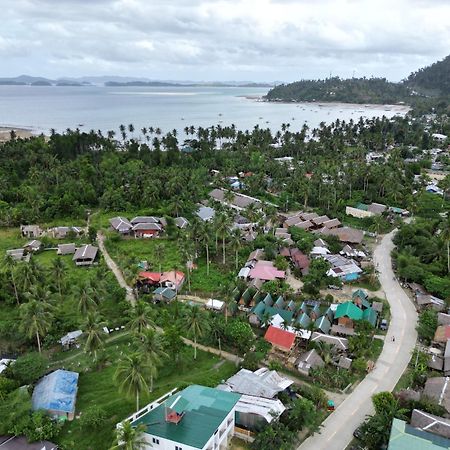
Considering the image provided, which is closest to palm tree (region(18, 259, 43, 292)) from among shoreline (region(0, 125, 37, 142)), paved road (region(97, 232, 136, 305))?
paved road (region(97, 232, 136, 305))

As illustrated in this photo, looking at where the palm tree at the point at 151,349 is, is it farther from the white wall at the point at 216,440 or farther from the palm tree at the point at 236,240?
the palm tree at the point at 236,240

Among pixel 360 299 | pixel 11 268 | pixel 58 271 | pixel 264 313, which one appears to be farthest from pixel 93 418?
pixel 360 299

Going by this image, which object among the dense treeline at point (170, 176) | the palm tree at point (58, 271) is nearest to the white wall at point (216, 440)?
the palm tree at point (58, 271)

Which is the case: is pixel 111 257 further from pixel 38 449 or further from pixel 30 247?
pixel 38 449

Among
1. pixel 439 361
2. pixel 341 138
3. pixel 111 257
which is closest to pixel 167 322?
pixel 111 257

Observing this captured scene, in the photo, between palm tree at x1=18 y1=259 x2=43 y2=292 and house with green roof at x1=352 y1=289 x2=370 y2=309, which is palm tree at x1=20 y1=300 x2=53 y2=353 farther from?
house with green roof at x1=352 y1=289 x2=370 y2=309

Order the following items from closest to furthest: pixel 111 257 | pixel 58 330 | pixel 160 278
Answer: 1. pixel 58 330
2. pixel 160 278
3. pixel 111 257
